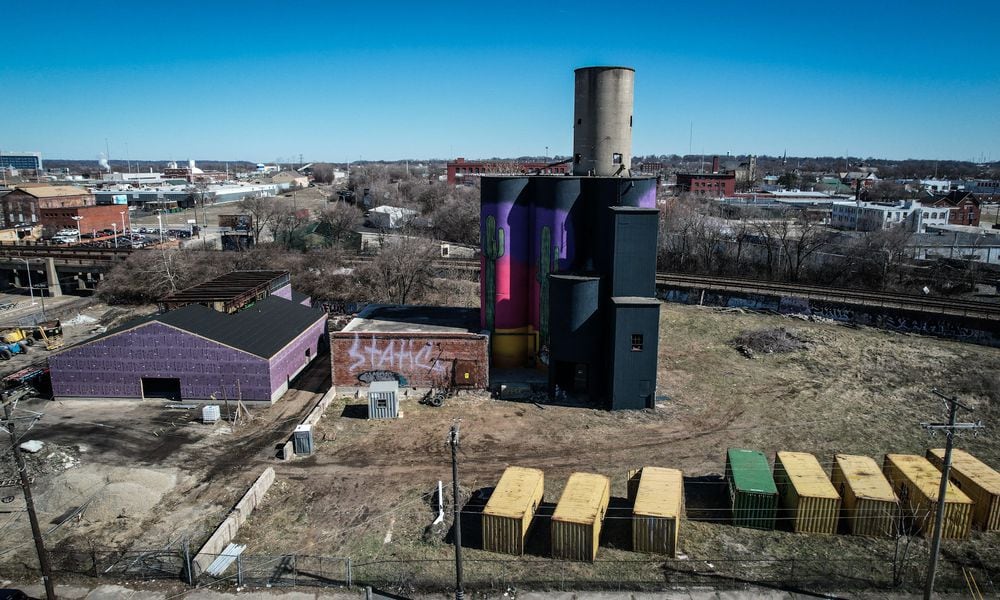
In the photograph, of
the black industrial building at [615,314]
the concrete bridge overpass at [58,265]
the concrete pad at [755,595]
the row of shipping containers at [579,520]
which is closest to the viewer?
the concrete pad at [755,595]

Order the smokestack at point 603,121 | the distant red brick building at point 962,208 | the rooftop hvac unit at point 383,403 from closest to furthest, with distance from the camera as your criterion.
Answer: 1. the rooftop hvac unit at point 383,403
2. the smokestack at point 603,121
3. the distant red brick building at point 962,208

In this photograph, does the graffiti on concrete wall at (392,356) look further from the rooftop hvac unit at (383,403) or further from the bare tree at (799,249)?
the bare tree at (799,249)

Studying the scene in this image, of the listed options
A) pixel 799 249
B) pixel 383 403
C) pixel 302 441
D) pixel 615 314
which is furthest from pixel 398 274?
pixel 799 249

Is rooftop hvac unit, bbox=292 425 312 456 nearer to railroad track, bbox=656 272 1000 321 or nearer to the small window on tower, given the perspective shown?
the small window on tower

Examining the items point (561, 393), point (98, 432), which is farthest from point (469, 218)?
point (98, 432)

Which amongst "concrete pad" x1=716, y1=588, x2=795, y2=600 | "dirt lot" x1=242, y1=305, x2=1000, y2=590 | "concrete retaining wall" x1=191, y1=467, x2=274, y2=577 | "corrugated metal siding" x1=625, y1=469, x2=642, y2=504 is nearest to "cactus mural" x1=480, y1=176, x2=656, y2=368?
"dirt lot" x1=242, y1=305, x2=1000, y2=590

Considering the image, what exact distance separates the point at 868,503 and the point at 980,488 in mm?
3719

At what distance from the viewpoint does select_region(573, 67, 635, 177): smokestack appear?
32094 millimetres

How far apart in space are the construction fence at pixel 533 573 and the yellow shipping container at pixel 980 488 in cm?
213

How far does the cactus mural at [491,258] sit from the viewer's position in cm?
3181

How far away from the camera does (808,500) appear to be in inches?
736

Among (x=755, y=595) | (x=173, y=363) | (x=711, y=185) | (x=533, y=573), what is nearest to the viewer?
(x=755, y=595)

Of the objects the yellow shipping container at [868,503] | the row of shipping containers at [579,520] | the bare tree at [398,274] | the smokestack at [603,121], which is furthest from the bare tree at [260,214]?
the yellow shipping container at [868,503]

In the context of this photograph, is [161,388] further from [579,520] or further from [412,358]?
[579,520]
